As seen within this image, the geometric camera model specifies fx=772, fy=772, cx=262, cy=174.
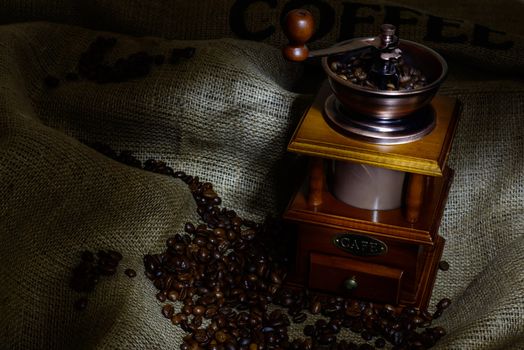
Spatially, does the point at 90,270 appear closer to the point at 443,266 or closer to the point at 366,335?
the point at 366,335

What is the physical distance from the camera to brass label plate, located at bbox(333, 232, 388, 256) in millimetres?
1781

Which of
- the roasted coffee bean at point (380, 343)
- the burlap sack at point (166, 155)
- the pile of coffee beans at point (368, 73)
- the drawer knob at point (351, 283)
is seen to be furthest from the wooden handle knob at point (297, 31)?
the roasted coffee bean at point (380, 343)

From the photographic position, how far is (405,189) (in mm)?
1781

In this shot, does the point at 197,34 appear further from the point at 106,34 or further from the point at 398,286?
the point at 398,286

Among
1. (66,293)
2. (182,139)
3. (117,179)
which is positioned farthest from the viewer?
(182,139)

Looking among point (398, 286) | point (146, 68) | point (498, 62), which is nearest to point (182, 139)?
point (146, 68)

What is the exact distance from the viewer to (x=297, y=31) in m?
1.59

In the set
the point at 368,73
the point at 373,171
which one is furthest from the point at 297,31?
the point at 373,171

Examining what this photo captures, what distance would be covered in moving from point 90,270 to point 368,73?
76 cm

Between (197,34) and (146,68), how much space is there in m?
0.28

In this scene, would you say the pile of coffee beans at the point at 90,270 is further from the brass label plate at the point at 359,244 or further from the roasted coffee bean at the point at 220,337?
the brass label plate at the point at 359,244

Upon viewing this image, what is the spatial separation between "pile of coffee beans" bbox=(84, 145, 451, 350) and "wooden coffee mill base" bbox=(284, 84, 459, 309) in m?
0.05

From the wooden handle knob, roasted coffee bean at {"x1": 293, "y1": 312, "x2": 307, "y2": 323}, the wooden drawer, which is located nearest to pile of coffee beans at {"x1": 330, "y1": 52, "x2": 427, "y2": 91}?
the wooden handle knob

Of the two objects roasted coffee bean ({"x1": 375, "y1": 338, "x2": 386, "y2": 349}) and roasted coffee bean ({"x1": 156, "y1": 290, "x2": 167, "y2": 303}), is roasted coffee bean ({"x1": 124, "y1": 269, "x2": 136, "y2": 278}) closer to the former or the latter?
roasted coffee bean ({"x1": 156, "y1": 290, "x2": 167, "y2": 303})
